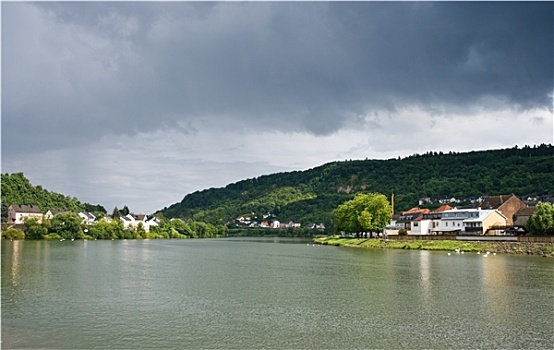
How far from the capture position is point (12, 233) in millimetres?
94875

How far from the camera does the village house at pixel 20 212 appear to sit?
120 meters

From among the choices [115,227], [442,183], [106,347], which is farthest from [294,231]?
[106,347]

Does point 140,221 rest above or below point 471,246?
above

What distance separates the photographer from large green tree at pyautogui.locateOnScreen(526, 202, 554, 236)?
65.2m

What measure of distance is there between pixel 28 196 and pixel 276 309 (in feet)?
441

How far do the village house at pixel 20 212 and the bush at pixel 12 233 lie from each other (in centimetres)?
2205

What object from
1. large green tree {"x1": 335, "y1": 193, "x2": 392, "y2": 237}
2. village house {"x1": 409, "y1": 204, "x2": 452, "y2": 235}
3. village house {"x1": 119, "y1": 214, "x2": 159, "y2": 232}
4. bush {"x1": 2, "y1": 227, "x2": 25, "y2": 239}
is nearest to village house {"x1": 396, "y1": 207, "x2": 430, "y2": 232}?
village house {"x1": 409, "y1": 204, "x2": 452, "y2": 235}

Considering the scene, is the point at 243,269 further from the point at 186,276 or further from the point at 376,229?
the point at 376,229

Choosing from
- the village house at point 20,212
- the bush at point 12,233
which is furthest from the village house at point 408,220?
the village house at point 20,212

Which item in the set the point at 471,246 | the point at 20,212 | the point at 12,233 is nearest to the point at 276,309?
the point at 471,246

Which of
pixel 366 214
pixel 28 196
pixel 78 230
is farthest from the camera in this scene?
pixel 28 196

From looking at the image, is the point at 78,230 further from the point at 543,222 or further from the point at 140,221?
the point at 543,222

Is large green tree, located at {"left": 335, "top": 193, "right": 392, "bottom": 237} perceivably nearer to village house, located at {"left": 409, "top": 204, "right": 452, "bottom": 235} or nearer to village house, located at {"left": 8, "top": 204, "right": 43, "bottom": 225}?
village house, located at {"left": 409, "top": 204, "right": 452, "bottom": 235}

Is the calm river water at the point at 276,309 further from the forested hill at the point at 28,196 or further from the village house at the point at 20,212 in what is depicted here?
the forested hill at the point at 28,196
